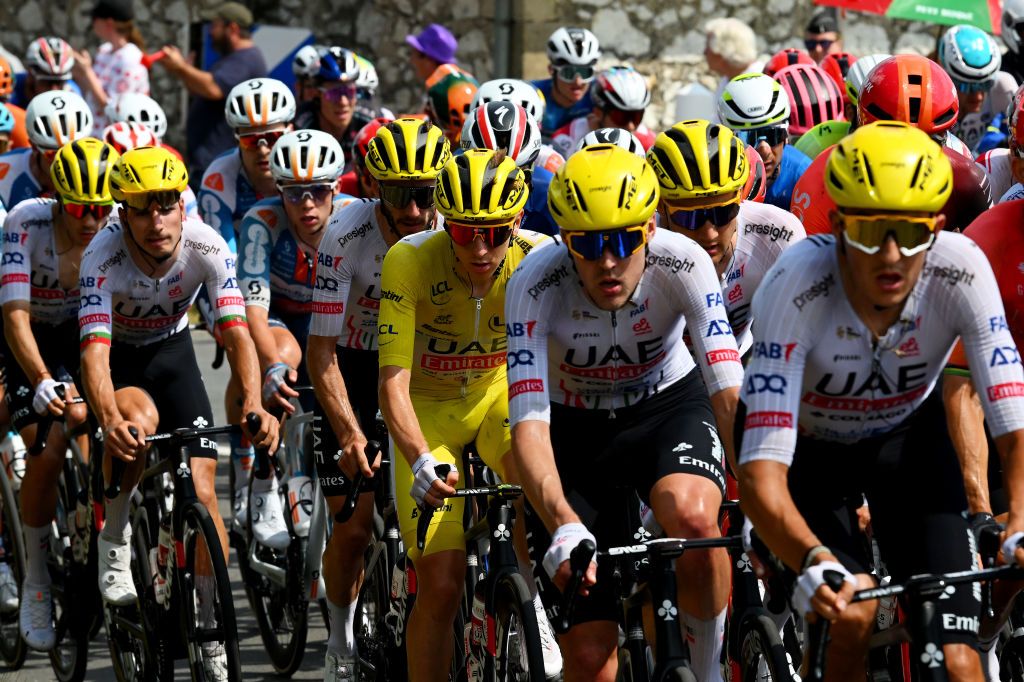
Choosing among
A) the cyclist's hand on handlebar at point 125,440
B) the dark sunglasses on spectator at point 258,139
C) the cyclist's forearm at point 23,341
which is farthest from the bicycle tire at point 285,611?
the dark sunglasses on spectator at point 258,139

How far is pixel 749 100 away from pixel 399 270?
2.46 metres

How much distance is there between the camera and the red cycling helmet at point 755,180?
6984 mm

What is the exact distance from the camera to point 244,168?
980cm

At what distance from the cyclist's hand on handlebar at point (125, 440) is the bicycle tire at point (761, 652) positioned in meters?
2.76

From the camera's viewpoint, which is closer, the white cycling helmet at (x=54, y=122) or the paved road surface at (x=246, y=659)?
the paved road surface at (x=246, y=659)

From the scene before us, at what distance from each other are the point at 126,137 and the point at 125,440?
3745 mm

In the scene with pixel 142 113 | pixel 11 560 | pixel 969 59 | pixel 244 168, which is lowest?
pixel 11 560

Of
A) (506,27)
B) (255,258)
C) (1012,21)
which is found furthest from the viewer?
(506,27)

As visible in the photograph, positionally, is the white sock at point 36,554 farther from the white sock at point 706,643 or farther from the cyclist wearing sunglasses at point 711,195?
the white sock at point 706,643

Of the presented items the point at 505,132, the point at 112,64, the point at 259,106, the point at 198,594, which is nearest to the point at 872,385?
the point at 198,594

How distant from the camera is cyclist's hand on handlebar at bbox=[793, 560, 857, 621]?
13.9ft

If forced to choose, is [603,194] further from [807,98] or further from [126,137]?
[126,137]

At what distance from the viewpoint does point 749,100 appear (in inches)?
317

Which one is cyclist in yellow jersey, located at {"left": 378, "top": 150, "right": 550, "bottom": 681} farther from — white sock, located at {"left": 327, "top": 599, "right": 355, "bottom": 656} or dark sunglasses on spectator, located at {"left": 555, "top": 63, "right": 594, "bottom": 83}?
dark sunglasses on spectator, located at {"left": 555, "top": 63, "right": 594, "bottom": 83}
